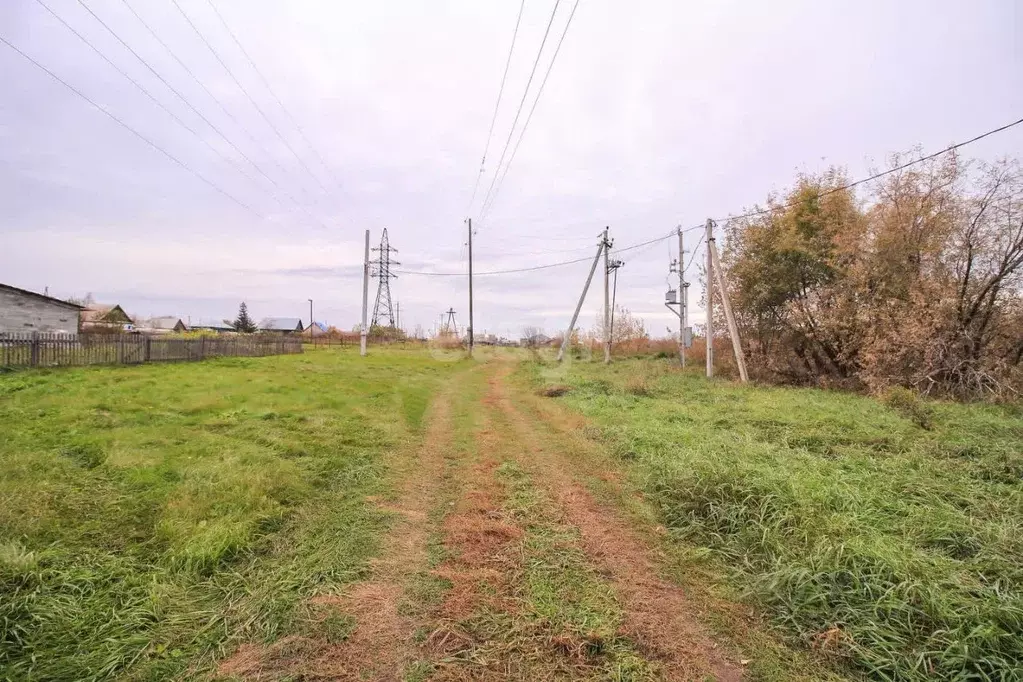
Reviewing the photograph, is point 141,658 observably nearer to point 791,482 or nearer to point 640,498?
point 640,498

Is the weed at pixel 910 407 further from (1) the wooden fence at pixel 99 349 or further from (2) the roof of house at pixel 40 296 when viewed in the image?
(2) the roof of house at pixel 40 296

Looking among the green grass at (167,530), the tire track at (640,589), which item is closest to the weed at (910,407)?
the tire track at (640,589)

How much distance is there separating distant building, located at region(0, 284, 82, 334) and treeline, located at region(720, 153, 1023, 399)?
3581 cm

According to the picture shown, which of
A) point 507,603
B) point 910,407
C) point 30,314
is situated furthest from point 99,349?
point 910,407

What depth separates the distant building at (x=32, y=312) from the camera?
23.0 metres

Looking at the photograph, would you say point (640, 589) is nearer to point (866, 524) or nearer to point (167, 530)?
point (866, 524)

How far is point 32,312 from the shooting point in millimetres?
24281

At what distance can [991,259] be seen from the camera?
12531 mm

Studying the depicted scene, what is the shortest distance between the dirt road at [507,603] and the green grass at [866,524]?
2.32 ft

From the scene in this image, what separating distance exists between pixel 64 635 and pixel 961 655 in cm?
498

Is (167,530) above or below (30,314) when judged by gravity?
below

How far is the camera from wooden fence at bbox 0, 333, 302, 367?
48.3ft

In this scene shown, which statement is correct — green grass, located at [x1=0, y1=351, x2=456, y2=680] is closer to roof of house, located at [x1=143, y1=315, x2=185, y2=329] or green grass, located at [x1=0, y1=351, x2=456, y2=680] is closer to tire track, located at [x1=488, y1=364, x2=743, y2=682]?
tire track, located at [x1=488, y1=364, x2=743, y2=682]

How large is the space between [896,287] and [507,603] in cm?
1665
